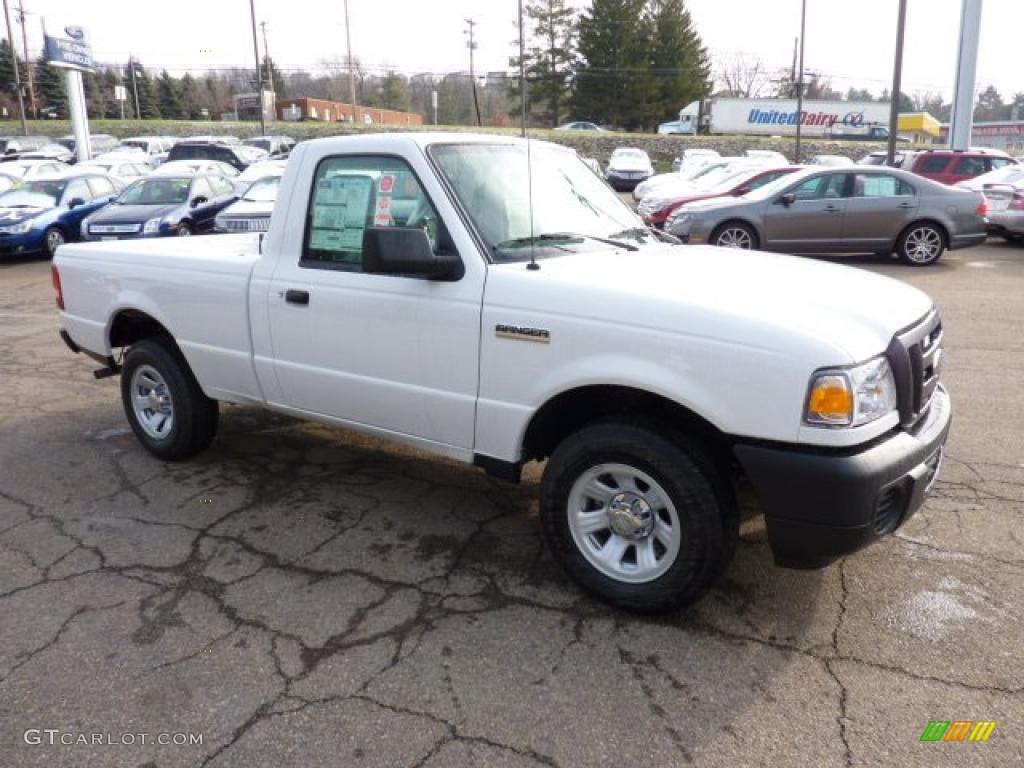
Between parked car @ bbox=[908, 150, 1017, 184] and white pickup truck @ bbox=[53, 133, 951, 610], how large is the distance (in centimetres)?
1762

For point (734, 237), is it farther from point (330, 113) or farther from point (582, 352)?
point (330, 113)

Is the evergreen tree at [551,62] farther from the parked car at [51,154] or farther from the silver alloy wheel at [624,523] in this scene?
the silver alloy wheel at [624,523]

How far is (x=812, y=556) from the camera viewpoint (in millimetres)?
2895

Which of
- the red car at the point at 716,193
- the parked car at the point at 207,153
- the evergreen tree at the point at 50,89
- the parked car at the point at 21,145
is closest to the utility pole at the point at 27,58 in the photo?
the evergreen tree at the point at 50,89

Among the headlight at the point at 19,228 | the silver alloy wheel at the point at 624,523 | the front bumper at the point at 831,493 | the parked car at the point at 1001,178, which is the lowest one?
the silver alloy wheel at the point at 624,523

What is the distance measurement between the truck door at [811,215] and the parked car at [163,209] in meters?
9.94

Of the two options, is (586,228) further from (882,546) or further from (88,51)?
(88,51)

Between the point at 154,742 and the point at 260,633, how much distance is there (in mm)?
637

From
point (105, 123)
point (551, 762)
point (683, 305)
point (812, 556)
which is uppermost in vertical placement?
point (105, 123)

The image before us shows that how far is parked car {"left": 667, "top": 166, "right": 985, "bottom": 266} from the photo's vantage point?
12688 mm

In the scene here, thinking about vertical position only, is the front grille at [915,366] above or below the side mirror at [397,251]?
below

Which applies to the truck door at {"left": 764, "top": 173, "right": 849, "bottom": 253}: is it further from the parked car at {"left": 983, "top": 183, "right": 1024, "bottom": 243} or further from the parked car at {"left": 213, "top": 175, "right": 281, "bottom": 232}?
the parked car at {"left": 213, "top": 175, "right": 281, "bottom": 232}

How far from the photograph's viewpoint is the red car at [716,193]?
51.1 feet

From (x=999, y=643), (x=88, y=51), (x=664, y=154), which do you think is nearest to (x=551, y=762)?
(x=999, y=643)
